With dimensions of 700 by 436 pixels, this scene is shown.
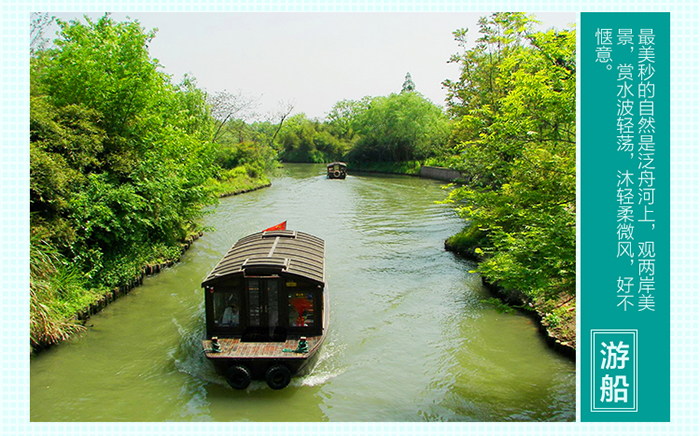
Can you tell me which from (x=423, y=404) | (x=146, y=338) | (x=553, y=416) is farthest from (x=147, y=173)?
(x=553, y=416)

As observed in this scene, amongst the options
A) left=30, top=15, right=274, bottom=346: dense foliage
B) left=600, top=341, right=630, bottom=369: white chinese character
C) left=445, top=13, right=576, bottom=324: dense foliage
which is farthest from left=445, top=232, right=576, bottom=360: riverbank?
left=30, top=15, right=274, bottom=346: dense foliage

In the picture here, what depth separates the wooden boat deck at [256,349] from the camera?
1100cm

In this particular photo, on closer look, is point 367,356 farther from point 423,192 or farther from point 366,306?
point 423,192

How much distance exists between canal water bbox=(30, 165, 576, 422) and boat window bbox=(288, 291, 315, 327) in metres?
1.25

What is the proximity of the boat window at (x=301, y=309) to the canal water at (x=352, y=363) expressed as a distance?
1247 millimetres

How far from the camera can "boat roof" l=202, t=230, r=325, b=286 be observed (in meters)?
11.9

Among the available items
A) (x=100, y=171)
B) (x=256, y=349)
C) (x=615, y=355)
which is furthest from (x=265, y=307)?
(x=100, y=171)

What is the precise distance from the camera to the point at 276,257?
497 inches

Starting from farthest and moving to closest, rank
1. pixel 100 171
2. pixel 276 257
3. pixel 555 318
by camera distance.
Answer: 1. pixel 100 171
2. pixel 555 318
3. pixel 276 257

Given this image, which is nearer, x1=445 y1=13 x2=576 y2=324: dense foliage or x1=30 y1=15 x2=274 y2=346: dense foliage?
x1=445 y1=13 x2=576 y2=324: dense foliage

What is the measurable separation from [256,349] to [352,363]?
2638 millimetres

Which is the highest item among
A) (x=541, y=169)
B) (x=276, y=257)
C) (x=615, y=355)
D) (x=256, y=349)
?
(x=541, y=169)

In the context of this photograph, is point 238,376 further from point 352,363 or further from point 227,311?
point 352,363

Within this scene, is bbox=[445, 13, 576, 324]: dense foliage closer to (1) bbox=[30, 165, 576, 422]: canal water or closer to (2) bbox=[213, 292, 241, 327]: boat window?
(1) bbox=[30, 165, 576, 422]: canal water
